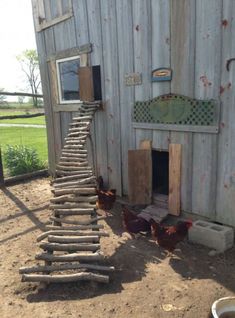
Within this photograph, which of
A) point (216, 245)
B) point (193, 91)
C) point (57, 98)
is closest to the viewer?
point (216, 245)

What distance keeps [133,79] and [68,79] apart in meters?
2.27

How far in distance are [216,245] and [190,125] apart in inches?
68.5

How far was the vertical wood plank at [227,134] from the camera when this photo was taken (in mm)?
4090

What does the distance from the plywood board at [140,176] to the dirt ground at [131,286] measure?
0.95 meters

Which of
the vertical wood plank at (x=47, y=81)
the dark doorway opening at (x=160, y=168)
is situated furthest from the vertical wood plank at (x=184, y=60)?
the vertical wood plank at (x=47, y=81)

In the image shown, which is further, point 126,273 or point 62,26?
point 62,26

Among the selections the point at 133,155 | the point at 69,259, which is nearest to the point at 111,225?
the point at 133,155

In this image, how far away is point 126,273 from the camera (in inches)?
150

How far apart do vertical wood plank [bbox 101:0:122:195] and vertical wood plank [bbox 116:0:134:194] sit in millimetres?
113

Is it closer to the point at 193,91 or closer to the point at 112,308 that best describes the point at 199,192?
the point at 193,91

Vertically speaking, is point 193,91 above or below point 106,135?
above

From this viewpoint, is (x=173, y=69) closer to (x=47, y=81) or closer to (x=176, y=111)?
(x=176, y=111)

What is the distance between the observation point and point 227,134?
4.35 m

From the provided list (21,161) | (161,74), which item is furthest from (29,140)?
(161,74)
